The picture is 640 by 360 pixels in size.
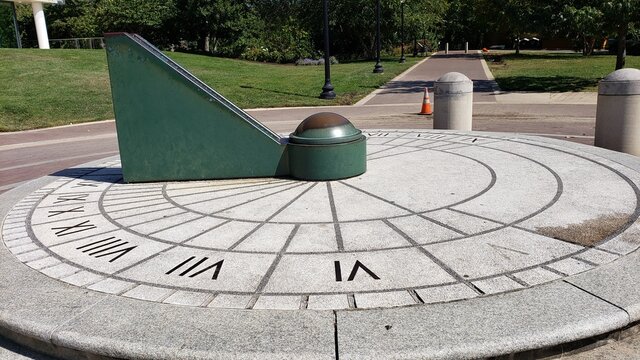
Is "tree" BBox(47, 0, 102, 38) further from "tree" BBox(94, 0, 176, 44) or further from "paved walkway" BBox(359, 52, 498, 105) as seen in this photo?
"paved walkway" BBox(359, 52, 498, 105)

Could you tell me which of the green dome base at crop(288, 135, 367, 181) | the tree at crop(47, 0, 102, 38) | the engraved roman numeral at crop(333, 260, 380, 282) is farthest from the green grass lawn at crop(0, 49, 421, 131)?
the tree at crop(47, 0, 102, 38)

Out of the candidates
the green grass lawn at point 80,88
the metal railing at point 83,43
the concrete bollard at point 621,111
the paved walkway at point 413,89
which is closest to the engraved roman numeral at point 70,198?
the concrete bollard at point 621,111

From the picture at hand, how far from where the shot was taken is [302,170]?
6.09 metres

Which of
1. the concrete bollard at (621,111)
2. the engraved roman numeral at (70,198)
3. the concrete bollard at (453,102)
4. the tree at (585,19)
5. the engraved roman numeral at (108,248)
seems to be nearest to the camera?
the engraved roman numeral at (108,248)

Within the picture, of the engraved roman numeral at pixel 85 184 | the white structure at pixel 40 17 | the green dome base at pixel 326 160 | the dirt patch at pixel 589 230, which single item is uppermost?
the white structure at pixel 40 17

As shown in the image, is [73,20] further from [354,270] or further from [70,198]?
[354,270]

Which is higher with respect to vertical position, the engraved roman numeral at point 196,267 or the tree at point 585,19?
the tree at point 585,19

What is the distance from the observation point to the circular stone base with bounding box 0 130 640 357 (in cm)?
294

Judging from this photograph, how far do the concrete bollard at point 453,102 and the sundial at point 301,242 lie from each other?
227 cm

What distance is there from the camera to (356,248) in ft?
13.2

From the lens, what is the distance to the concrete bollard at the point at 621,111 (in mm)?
7570

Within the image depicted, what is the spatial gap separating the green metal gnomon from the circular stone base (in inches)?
8.9

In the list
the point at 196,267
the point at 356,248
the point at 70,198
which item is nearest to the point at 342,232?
the point at 356,248

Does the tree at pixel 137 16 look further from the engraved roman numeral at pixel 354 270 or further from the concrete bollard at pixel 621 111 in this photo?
the engraved roman numeral at pixel 354 270
